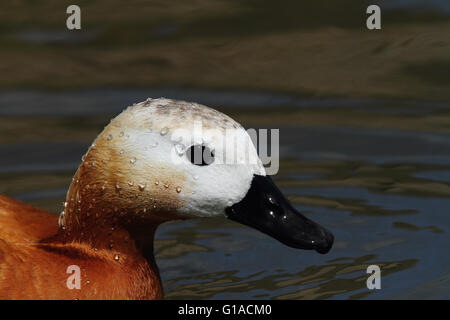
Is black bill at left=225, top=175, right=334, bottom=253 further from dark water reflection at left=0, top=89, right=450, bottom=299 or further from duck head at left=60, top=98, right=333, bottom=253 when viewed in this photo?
dark water reflection at left=0, top=89, right=450, bottom=299

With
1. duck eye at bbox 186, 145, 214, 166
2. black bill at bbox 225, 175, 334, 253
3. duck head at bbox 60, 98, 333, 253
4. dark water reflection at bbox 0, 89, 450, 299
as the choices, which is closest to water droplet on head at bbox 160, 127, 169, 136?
duck head at bbox 60, 98, 333, 253

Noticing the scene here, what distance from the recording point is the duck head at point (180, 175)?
5023 millimetres

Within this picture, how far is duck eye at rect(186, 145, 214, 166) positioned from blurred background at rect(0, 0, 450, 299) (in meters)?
1.20

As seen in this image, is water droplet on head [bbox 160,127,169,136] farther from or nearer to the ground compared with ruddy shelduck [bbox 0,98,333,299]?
farther from the ground

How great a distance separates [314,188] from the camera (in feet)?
23.8

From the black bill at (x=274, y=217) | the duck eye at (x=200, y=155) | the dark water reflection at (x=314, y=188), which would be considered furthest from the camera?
the dark water reflection at (x=314, y=188)

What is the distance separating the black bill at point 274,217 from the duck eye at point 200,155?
0.77 feet

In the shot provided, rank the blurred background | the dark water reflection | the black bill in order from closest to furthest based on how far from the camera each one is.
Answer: the black bill → the dark water reflection → the blurred background

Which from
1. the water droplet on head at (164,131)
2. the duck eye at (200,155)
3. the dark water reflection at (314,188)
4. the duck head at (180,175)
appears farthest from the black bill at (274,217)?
the dark water reflection at (314,188)

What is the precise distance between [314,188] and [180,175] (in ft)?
7.51

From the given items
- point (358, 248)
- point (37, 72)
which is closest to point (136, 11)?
point (37, 72)

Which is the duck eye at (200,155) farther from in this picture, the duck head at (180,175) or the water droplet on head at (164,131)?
the water droplet on head at (164,131)

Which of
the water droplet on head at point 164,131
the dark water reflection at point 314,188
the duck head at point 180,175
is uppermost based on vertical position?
the water droplet on head at point 164,131

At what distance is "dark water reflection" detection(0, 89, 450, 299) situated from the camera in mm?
6188
